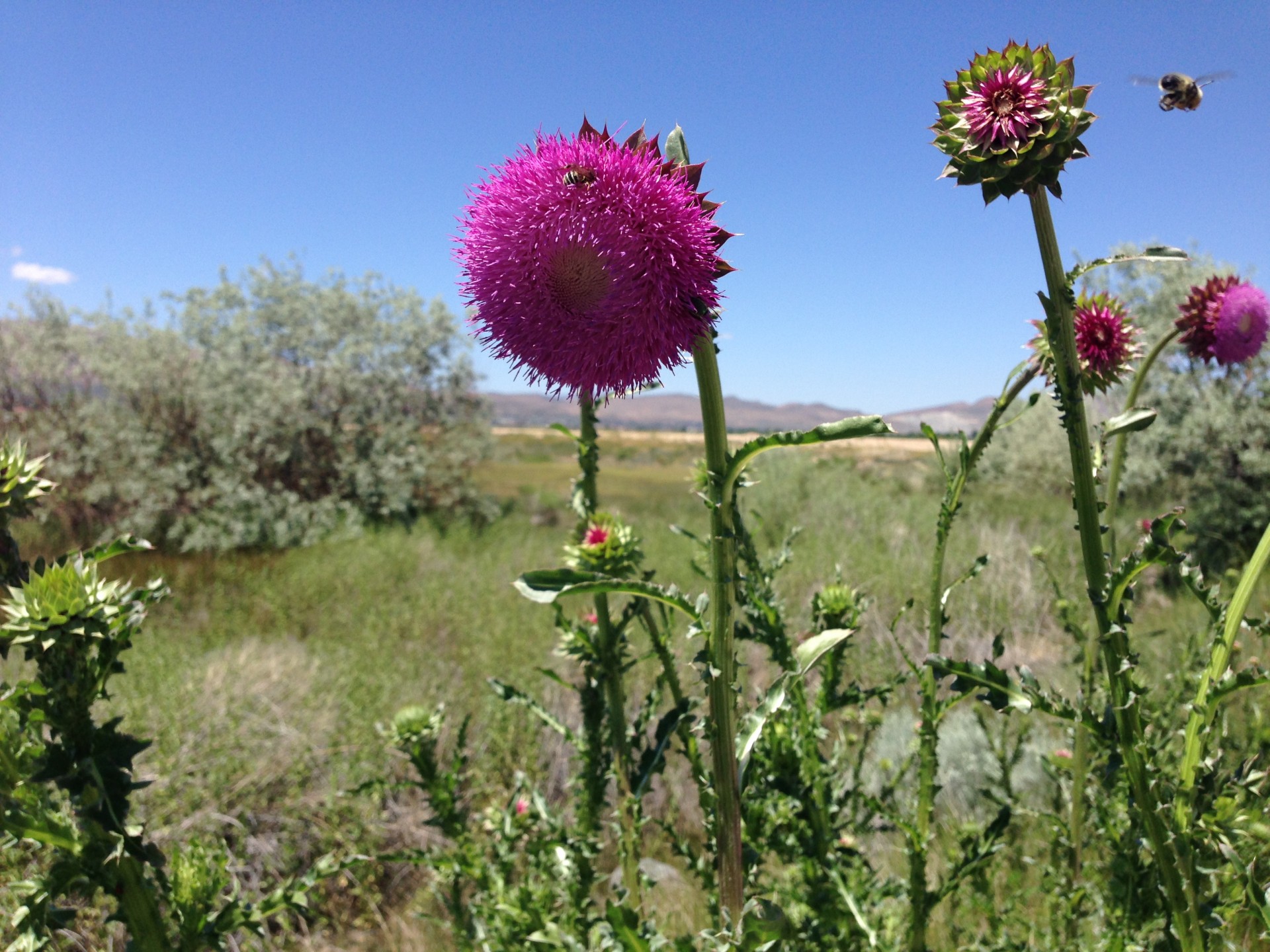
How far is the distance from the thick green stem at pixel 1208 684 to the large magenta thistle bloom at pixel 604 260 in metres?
1.06

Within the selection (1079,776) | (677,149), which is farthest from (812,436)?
(1079,776)

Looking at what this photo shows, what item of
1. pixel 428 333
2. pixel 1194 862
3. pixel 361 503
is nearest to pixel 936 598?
pixel 1194 862

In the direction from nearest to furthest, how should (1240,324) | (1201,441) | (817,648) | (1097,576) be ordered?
1. (817,648)
2. (1097,576)
3. (1240,324)
4. (1201,441)

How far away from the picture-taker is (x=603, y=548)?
2.35m

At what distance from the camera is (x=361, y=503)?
1316 centimetres

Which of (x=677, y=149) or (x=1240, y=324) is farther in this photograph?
(x=1240, y=324)

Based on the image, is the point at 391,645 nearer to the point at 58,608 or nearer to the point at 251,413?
the point at 58,608

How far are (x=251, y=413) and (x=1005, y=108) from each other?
13478 millimetres

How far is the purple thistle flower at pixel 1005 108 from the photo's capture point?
53.7 inches

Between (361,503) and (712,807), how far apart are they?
1282cm

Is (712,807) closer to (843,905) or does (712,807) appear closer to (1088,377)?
(843,905)

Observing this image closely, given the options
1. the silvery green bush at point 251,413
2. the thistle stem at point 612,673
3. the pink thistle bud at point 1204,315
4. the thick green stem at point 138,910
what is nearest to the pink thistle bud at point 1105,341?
the pink thistle bud at point 1204,315

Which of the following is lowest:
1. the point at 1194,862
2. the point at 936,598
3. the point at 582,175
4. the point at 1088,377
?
the point at 1194,862

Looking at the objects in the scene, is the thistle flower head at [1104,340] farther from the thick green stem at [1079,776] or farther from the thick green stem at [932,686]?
the thick green stem at [1079,776]
